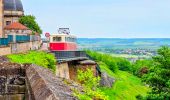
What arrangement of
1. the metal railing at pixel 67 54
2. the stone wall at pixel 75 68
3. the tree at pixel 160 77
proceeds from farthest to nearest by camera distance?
the stone wall at pixel 75 68 < the metal railing at pixel 67 54 < the tree at pixel 160 77

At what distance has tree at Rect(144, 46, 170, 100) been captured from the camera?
133 ft

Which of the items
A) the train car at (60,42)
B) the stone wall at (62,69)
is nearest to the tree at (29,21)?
the train car at (60,42)

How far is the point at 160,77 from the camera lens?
42469 millimetres

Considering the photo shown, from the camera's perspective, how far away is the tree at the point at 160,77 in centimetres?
4053

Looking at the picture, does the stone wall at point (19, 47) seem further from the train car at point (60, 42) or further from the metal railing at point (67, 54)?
the metal railing at point (67, 54)

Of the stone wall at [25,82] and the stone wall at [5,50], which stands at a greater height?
the stone wall at [25,82]

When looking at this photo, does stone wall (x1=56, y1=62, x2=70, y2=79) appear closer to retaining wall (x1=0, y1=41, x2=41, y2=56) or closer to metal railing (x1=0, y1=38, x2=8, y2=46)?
retaining wall (x1=0, y1=41, x2=41, y2=56)

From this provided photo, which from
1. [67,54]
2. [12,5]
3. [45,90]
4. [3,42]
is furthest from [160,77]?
[12,5]

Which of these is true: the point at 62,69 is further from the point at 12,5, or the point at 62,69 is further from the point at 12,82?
the point at 12,5

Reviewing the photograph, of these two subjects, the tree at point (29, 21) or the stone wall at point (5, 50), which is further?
the tree at point (29, 21)

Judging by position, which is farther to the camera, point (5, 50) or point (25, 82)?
point (5, 50)

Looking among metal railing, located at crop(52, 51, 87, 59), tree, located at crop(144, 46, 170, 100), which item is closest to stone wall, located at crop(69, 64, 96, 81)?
metal railing, located at crop(52, 51, 87, 59)

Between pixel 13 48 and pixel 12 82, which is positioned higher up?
pixel 12 82

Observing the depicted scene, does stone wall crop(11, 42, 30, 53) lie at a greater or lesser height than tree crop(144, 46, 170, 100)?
greater
